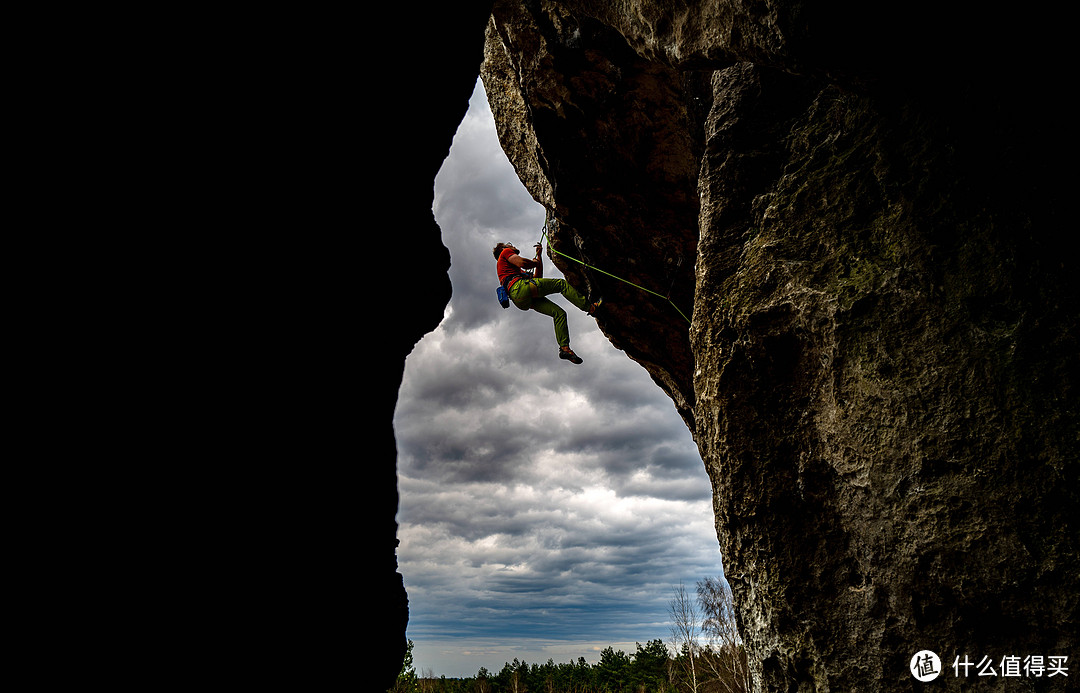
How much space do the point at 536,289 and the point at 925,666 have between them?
8.06m

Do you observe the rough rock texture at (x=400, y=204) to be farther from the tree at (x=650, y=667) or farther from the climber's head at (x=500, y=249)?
the tree at (x=650, y=667)

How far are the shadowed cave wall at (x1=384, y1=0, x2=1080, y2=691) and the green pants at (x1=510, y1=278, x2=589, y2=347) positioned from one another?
15.2ft

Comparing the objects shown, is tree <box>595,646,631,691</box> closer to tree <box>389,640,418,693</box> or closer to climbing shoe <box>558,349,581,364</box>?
tree <box>389,640,418,693</box>

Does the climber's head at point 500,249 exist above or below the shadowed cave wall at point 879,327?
above

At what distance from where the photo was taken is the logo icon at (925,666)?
4410 mm

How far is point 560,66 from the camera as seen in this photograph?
872 centimetres

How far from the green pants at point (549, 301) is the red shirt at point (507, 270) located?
220 millimetres

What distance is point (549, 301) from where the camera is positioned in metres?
11.5

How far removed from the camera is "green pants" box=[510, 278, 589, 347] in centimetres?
1107

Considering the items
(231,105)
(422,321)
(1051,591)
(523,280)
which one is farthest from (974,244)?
(523,280)

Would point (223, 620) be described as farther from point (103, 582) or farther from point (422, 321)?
point (422, 321)

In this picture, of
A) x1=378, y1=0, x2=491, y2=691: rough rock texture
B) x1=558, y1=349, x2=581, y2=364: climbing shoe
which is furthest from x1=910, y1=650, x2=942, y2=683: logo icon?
x1=558, y1=349, x2=581, y2=364: climbing shoe

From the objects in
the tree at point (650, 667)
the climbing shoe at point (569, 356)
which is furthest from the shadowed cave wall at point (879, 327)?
the tree at point (650, 667)

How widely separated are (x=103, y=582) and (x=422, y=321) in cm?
213
